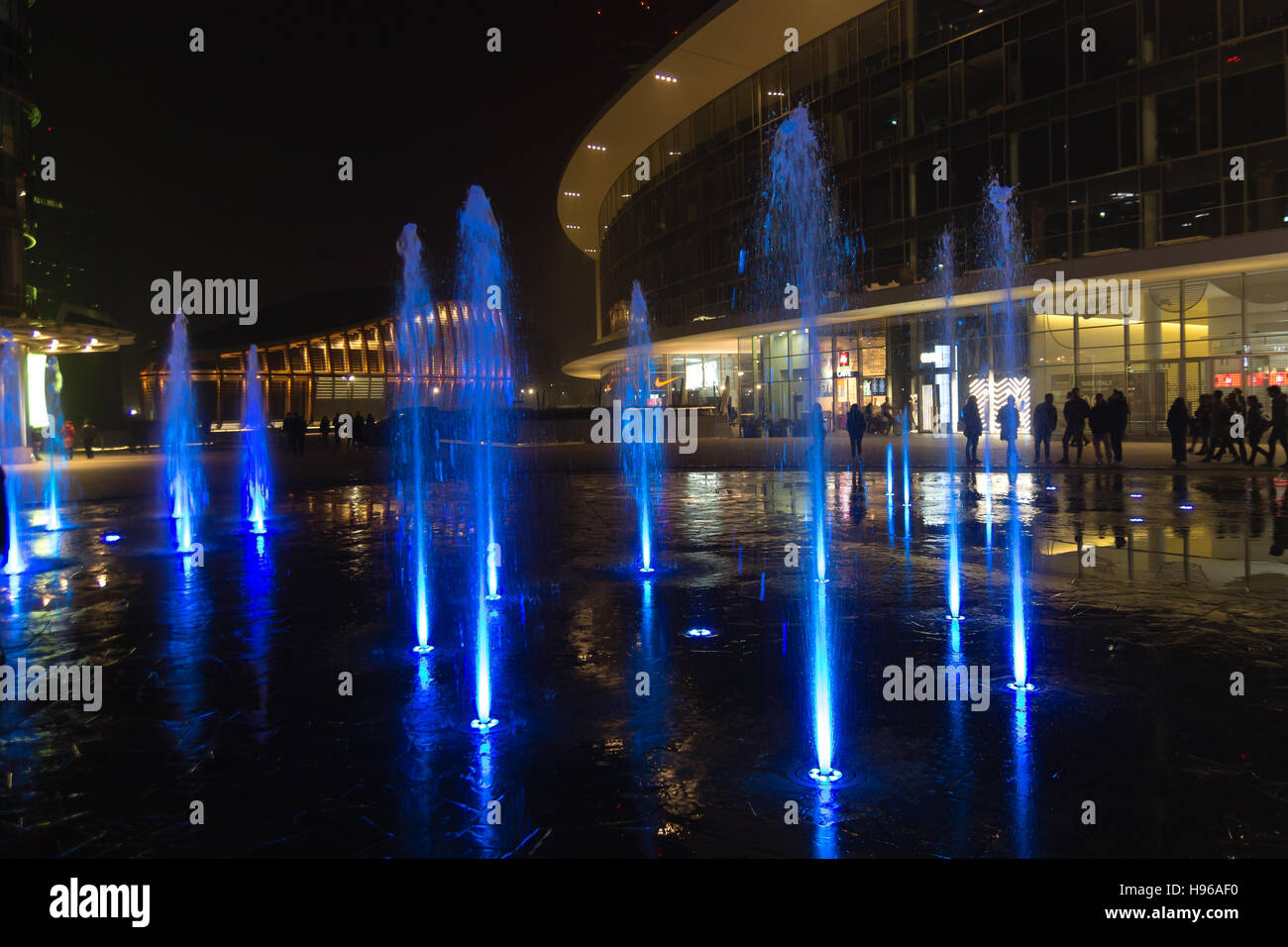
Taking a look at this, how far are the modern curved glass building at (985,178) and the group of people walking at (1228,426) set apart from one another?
6035mm

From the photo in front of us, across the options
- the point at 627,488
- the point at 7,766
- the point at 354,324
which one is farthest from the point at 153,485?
the point at 354,324

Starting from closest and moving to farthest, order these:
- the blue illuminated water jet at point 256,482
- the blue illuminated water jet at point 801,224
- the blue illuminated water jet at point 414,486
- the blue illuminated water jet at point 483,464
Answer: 1. the blue illuminated water jet at point 483,464
2. the blue illuminated water jet at point 414,486
3. the blue illuminated water jet at point 256,482
4. the blue illuminated water jet at point 801,224

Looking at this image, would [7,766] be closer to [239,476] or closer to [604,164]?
[239,476]

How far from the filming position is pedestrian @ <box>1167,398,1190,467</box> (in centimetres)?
2092

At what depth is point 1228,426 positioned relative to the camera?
2181cm

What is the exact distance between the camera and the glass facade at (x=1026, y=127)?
86.8 ft

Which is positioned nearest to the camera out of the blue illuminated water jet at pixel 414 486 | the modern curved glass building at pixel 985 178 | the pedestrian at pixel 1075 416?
the blue illuminated water jet at pixel 414 486

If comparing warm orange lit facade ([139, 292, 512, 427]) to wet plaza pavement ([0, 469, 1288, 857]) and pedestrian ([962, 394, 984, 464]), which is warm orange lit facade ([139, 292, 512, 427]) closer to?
pedestrian ([962, 394, 984, 464])

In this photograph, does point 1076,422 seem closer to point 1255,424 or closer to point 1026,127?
point 1255,424

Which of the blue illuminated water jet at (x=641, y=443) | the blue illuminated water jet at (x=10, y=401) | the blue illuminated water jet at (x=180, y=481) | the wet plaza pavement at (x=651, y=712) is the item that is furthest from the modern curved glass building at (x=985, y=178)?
the blue illuminated water jet at (x=10, y=401)

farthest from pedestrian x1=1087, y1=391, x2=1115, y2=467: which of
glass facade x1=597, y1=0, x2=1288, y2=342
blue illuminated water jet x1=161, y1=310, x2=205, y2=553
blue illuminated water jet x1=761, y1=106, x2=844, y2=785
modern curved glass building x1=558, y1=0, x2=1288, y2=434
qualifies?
blue illuminated water jet x1=161, y1=310, x2=205, y2=553

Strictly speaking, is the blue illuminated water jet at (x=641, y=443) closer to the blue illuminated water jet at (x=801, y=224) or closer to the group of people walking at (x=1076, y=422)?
the blue illuminated water jet at (x=801, y=224)

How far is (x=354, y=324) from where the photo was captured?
85.1m

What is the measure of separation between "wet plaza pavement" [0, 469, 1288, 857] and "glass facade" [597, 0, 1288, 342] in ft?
71.1
